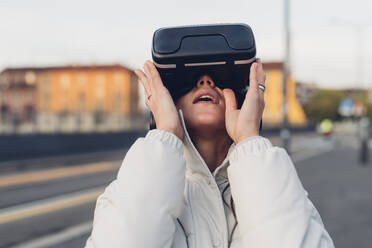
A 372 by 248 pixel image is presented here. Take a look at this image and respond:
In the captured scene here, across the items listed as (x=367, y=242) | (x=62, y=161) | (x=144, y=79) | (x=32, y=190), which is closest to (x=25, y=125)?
(x=62, y=161)

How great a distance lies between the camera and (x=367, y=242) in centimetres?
504

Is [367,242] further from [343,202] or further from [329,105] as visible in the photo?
[329,105]

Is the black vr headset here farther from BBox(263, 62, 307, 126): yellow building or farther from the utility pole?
BBox(263, 62, 307, 126): yellow building

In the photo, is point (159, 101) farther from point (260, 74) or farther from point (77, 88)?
point (77, 88)

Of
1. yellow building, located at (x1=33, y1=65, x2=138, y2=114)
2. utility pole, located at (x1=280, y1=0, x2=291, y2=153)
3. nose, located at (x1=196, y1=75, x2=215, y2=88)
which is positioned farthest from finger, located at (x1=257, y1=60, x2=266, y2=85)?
yellow building, located at (x1=33, y1=65, x2=138, y2=114)

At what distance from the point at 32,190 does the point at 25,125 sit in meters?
8.45

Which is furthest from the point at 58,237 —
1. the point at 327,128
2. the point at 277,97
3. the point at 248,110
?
the point at 277,97

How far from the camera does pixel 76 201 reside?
8.08 metres

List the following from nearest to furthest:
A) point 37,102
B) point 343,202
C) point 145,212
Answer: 1. point 145,212
2. point 343,202
3. point 37,102

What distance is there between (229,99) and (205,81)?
0.10m

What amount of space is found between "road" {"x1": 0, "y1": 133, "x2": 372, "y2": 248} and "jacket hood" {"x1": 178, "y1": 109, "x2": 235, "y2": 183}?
4082 mm

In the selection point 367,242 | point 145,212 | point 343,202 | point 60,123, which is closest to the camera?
point 145,212

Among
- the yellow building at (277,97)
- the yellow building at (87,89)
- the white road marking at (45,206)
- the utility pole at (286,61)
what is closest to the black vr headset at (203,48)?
the white road marking at (45,206)

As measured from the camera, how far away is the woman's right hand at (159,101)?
4.13ft
